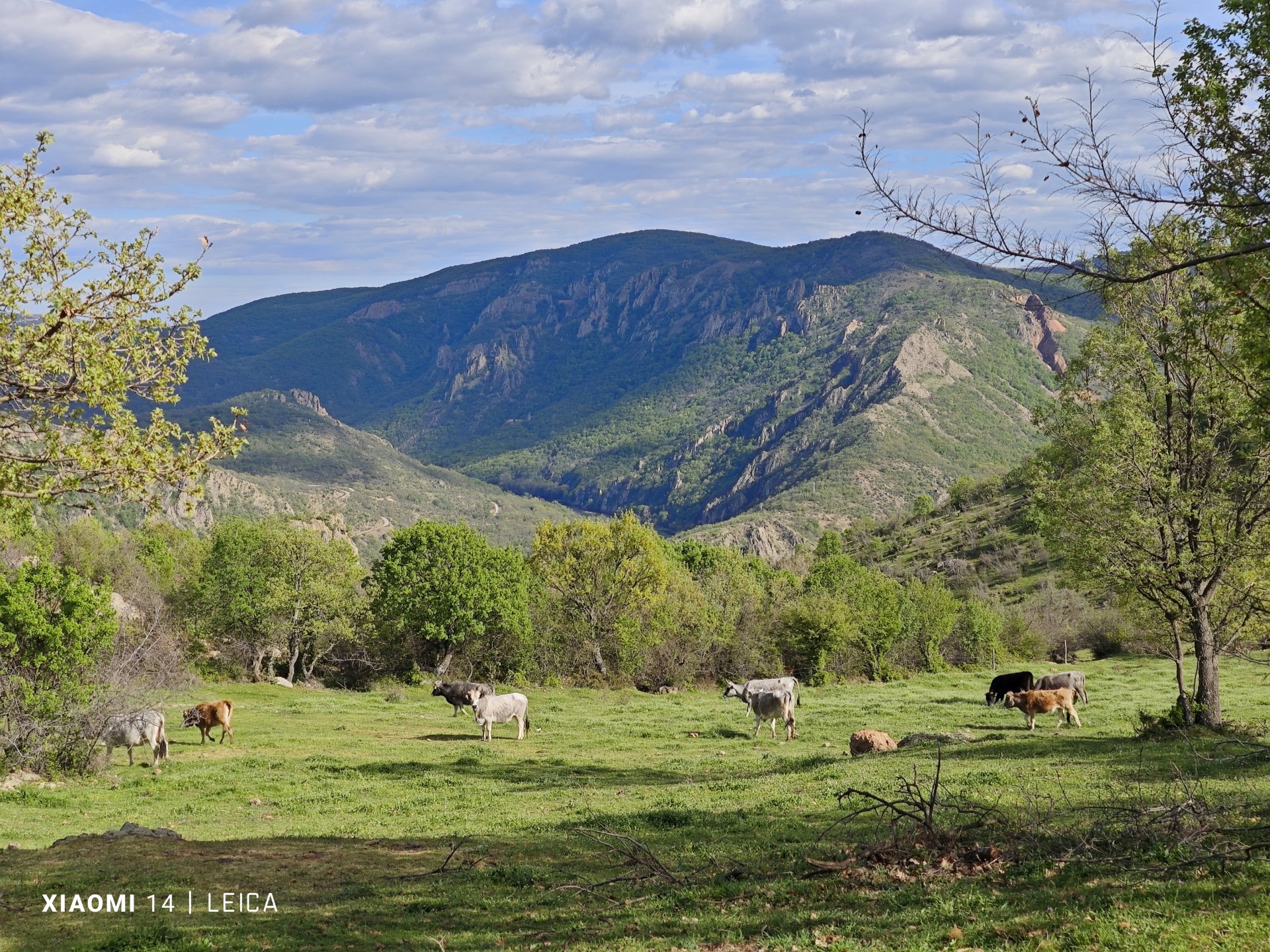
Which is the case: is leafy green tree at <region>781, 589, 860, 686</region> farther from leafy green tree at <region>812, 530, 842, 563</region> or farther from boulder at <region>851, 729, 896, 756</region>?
leafy green tree at <region>812, 530, 842, 563</region>

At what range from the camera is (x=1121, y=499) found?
2252cm

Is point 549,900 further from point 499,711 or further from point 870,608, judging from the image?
point 870,608

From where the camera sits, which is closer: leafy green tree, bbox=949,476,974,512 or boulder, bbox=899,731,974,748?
boulder, bbox=899,731,974,748

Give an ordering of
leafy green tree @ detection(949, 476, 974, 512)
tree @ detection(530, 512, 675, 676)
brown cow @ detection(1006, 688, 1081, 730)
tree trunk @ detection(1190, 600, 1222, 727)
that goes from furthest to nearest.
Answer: leafy green tree @ detection(949, 476, 974, 512) < tree @ detection(530, 512, 675, 676) < brown cow @ detection(1006, 688, 1081, 730) < tree trunk @ detection(1190, 600, 1222, 727)

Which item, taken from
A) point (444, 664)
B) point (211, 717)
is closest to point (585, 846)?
point (211, 717)

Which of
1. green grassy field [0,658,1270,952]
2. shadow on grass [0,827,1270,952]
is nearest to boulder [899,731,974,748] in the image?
green grassy field [0,658,1270,952]

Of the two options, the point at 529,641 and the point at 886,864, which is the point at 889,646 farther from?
the point at 886,864

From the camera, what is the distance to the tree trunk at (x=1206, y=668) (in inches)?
894

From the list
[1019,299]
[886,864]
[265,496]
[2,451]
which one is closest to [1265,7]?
[1019,299]

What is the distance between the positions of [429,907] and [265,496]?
194 meters

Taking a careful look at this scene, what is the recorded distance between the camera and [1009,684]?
38.3 m

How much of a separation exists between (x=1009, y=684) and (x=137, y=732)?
31.2 metres

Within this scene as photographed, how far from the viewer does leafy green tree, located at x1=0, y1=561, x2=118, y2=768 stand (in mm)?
22094

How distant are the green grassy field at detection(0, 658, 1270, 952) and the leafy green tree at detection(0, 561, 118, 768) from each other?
1.60m
